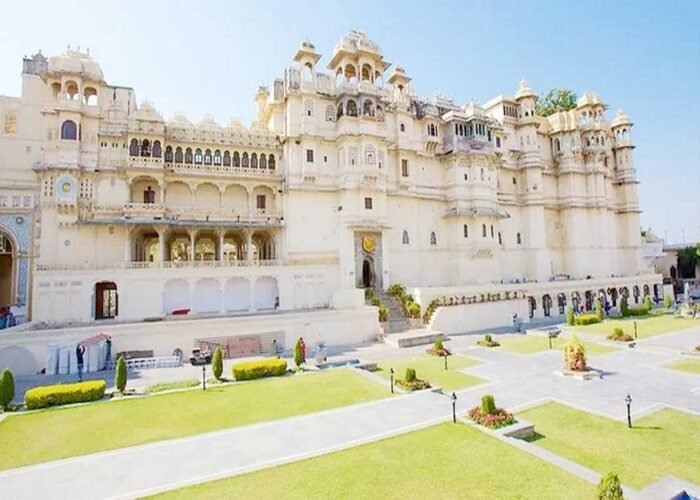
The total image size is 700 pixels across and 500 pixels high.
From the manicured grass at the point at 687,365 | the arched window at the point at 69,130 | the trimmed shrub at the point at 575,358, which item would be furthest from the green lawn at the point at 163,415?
the arched window at the point at 69,130

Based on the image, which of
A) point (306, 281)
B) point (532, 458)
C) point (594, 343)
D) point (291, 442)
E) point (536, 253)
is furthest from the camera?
point (536, 253)

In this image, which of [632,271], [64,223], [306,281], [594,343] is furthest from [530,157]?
[64,223]

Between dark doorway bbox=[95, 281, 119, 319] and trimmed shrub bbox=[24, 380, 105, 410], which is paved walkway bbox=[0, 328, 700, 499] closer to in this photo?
trimmed shrub bbox=[24, 380, 105, 410]

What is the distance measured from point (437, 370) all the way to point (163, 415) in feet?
41.0

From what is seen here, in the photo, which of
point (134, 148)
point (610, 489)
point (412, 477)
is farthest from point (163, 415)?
point (134, 148)

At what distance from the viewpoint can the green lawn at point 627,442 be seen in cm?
956

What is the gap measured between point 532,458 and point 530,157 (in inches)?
1805

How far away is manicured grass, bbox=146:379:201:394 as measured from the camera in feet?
56.1

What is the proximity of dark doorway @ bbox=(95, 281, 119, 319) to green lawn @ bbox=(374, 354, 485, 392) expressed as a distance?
22.5 metres

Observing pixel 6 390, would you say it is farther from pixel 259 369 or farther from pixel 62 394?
pixel 259 369

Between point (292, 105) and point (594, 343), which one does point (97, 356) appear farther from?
point (594, 343)

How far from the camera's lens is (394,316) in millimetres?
32344

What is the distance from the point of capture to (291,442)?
1134 centimetres

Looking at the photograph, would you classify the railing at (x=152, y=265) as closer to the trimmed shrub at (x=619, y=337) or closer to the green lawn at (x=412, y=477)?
the green lawn at (x=412, y=477)
